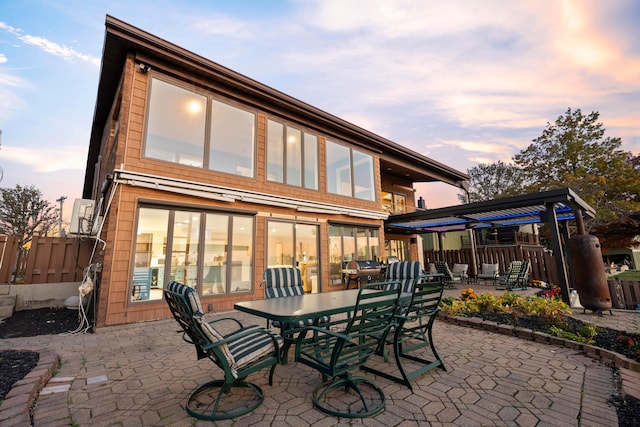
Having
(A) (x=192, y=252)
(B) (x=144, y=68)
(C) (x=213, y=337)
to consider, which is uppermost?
(B) (x=144, y=68)

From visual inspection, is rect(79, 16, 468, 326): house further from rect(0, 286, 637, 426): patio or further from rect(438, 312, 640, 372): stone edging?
rect(438, 312, 640, 372): stone edging

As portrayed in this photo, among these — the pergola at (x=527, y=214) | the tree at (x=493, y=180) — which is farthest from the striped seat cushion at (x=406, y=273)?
the tree at (x=493, y=180)

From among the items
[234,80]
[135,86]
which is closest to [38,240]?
[135,86]

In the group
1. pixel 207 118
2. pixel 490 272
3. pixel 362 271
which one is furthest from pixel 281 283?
pixel 490 272

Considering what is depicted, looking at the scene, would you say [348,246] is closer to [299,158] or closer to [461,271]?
[299,158]

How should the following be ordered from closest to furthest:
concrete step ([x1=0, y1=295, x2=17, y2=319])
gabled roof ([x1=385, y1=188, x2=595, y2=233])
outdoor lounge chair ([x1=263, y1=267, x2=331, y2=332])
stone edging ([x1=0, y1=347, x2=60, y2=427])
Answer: stone edging ([x1=0, y1=347, x2=60, y2=427]) < outdoor lounge chair ([x1=263, y1=267, x2=331, y2=332]) < concrete step ([x1=0, y1=295, x2=17, y2=319]) < gabled roof ([x1=385, y1=188, x2=595, y2=233])

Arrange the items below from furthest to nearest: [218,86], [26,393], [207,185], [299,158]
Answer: [299,158], [218,86], [207,185], [26,393]

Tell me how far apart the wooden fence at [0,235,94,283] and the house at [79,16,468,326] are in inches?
28.6

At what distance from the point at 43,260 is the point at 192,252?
376 centimetres

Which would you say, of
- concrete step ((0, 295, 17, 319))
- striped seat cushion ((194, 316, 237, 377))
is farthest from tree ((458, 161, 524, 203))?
concrete step ((0, 295, 17, 319))

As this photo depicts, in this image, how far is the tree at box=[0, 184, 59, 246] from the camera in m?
13.8

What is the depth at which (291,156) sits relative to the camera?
26.6 ft

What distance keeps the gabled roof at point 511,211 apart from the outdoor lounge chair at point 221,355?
7596mm

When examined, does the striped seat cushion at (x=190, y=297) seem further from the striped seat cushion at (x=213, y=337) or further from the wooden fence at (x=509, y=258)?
the wooden fence at (x=509, y=258)
